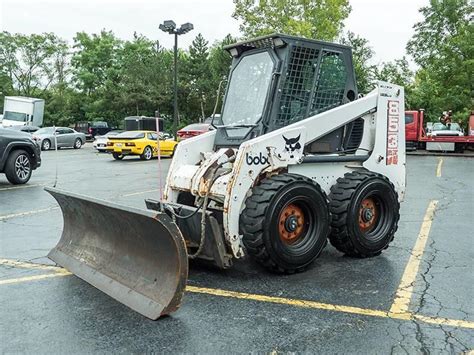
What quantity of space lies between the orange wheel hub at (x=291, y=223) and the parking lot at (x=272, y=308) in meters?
0.41

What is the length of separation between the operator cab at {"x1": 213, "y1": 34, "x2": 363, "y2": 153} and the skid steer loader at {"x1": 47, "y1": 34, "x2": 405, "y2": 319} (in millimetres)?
13

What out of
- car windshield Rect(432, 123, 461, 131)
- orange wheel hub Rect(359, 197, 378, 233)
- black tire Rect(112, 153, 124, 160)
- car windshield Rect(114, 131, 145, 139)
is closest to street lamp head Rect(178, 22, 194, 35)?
car windshield Rect(114, 131, 145, 139)

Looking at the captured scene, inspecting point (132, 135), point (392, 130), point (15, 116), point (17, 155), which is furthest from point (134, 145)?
point (15, 116)

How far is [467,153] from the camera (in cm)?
2566

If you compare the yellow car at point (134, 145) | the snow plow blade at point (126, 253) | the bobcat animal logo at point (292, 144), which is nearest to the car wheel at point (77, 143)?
the yellow car at point (134, 145)

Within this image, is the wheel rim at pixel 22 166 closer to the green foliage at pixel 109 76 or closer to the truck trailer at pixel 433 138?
the truck trailer at pixel 433 138

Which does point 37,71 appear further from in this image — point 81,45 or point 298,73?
point 298,73

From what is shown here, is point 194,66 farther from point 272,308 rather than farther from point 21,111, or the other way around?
point 272,308

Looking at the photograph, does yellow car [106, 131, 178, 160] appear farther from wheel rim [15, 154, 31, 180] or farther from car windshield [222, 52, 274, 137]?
car windshield [222, 52, 274, 137]

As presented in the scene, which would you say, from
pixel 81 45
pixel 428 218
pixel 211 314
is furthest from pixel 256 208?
pixel 81 45

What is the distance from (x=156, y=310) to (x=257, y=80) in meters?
3.10

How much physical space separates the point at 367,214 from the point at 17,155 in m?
9.74

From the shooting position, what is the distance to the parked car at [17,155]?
12.0 meters

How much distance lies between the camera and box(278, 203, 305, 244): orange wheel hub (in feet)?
16.7
